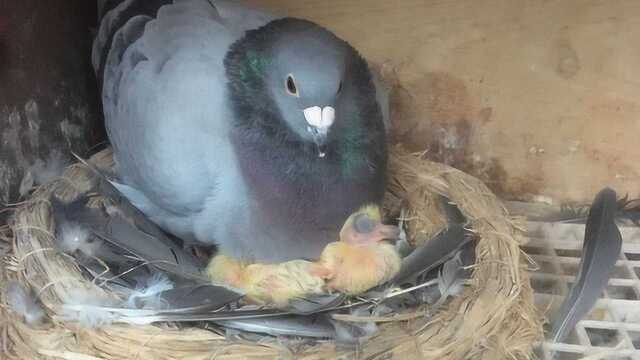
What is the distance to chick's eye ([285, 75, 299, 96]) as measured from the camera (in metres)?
1.34

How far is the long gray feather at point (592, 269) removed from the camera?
142 cm

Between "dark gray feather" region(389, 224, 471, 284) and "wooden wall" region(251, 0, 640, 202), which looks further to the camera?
"wooden wall" region(251, 0, 640, 202)

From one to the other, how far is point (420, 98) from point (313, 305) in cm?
62

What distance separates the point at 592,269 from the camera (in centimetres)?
146

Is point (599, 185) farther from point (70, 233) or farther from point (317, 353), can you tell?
point (70, 233)

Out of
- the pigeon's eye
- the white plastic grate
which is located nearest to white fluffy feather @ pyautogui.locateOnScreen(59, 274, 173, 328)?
the pigeon's eye

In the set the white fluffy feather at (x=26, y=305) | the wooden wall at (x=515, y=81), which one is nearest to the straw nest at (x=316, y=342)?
the white fluffy feather at (x=26, y=305)

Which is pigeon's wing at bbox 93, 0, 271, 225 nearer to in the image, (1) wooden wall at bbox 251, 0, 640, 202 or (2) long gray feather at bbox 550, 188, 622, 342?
(1) wooden wall at bbox 251, 0, 640, 202

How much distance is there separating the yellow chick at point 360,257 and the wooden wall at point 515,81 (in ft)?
1.29

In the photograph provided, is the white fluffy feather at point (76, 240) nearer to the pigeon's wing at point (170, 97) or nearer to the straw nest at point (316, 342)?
the straw nest at point (316, 342)

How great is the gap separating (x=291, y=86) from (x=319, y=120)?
90 mm

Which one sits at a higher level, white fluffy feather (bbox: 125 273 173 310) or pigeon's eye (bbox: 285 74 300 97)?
pigeon's eye (bbox: 285 74 300 97)

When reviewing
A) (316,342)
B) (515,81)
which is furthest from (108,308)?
(515,81)

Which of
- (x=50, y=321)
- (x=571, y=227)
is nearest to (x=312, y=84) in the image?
(x=50, y=321)
